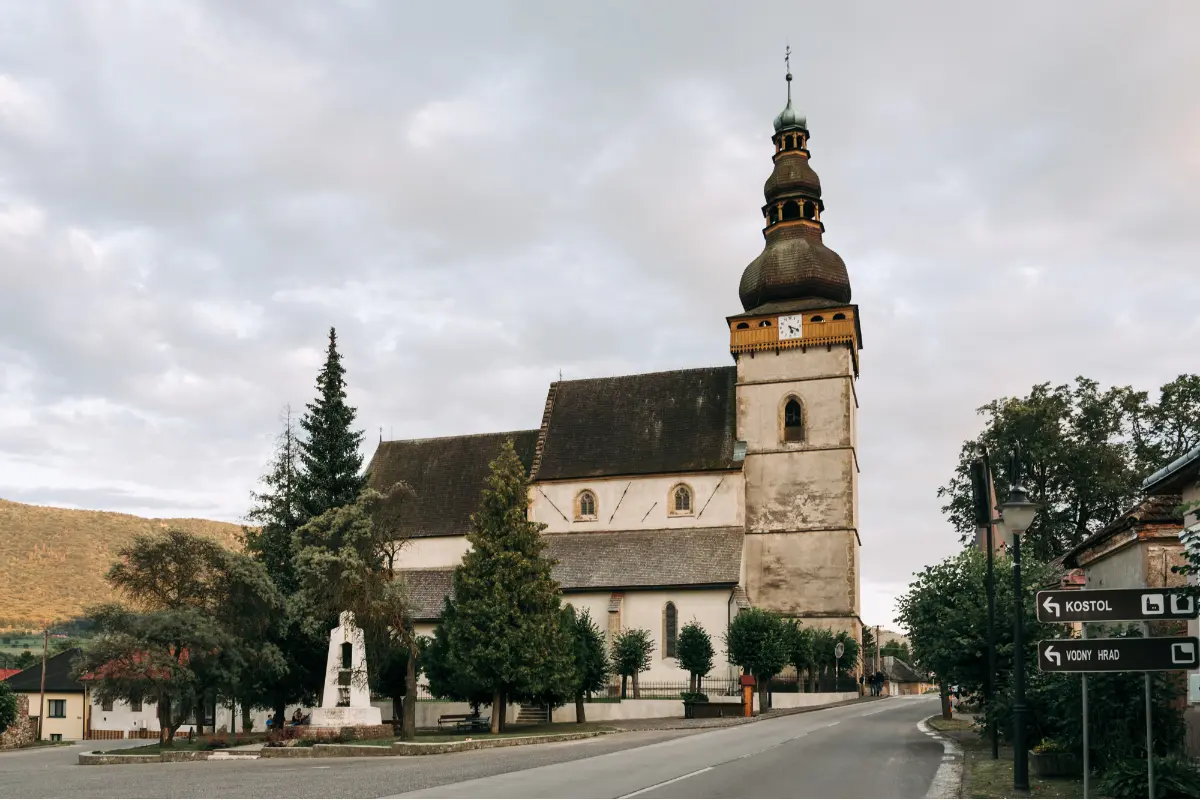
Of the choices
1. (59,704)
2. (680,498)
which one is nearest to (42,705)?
(59,704)

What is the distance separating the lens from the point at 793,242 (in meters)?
57.3

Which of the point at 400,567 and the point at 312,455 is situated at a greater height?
the point at 312,455

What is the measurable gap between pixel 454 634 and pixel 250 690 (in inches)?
336

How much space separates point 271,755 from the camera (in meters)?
28.4

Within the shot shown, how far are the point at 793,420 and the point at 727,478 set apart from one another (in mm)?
4632

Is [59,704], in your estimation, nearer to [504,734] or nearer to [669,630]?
[669,630]

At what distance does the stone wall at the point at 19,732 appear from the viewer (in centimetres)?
4812

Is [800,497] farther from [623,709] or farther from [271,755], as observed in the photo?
[271,755]

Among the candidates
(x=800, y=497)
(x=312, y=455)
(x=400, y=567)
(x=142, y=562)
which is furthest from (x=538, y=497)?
(x=142, y=562)

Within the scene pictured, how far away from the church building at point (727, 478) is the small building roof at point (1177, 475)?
1311 inches

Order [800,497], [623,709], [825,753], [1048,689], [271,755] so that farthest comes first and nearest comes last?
1. [800,497]
2. [623,709]
3. [271,755]
4. [825,753]
5. [1048,689]

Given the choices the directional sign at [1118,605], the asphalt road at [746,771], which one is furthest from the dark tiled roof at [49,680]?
the directional sign at [1118,605]

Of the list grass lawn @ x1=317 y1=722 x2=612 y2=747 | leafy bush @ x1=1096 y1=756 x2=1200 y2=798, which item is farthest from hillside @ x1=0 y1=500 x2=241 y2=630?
leafy bush @ x1=1096 y1=756 x2=1200 y2=798

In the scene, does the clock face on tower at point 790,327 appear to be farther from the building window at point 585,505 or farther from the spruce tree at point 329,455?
the spruce tree at point 329,455
